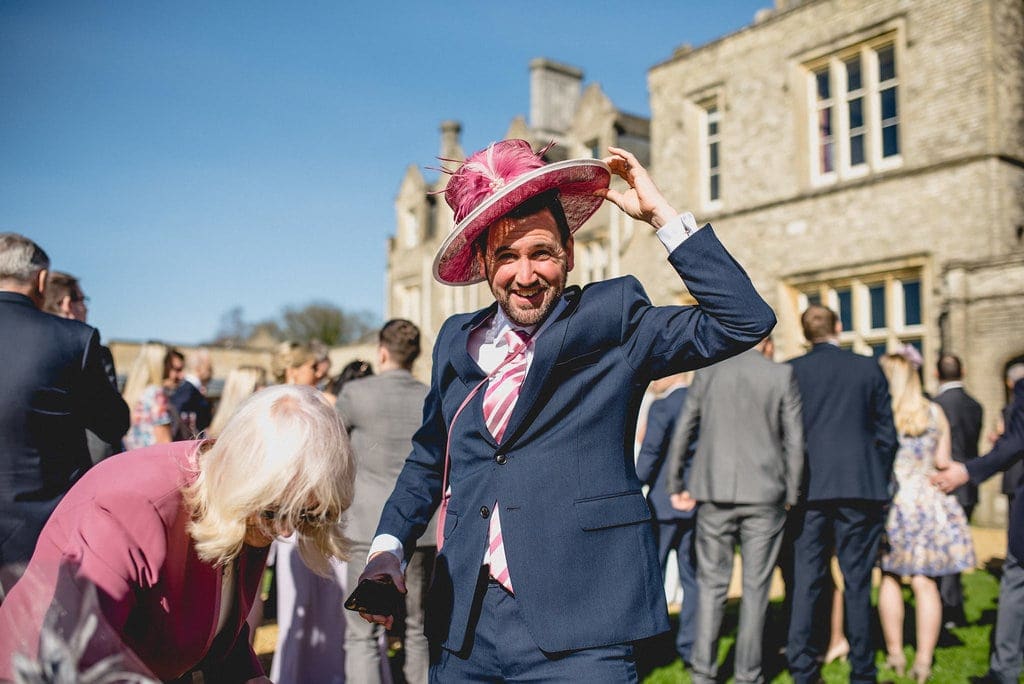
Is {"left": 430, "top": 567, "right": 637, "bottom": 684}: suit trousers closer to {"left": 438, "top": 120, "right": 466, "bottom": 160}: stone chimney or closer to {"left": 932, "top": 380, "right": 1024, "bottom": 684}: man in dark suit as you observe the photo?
{"left": 932, "top": 380, "right": 1024, "bottom": 684}: man in dark suit

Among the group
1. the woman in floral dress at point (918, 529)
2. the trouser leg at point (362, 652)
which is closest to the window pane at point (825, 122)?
the woman in floral dress at point (918, 529)

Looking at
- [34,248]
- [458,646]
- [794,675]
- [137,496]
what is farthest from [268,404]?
[794,675]

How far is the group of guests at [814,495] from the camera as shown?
516 centimetres

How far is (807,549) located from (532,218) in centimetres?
391

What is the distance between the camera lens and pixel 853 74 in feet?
44.8

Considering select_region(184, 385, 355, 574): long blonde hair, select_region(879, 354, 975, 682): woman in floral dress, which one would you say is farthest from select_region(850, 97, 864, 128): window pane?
select_region(184, 385, 355, 574): long blonde hair

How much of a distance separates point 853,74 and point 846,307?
12.4 feet

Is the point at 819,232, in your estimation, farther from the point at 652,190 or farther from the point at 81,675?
the point at 81,675

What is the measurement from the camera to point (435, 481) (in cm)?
259

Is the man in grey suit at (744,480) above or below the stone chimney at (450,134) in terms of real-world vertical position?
below

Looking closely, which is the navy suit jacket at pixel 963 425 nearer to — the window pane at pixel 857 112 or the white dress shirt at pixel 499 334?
the white dress shirt at pixel 499 334

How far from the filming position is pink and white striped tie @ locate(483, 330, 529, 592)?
2227 millimetres

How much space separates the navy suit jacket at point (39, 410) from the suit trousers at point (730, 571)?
355cm

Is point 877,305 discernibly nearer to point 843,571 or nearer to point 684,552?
point 684,552
